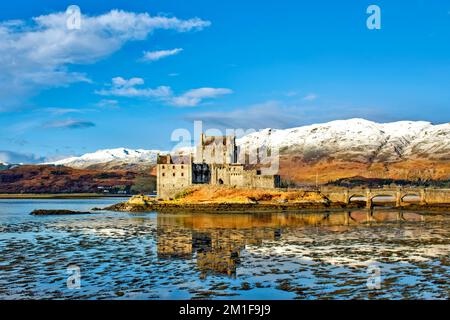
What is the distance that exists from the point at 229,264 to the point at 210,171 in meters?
73.7

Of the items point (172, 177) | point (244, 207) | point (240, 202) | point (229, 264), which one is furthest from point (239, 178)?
point (229, 264)

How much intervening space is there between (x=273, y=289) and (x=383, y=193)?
7990cm

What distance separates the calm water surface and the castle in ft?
158

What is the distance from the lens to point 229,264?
1110 inches

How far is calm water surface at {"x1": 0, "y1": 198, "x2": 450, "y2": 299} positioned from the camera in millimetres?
21156

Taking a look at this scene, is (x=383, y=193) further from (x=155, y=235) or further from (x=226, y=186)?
(x=155, y=235)

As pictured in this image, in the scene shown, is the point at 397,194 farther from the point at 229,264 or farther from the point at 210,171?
the point at 229,264

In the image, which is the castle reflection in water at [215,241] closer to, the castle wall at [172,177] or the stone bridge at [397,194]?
the stone bridge at [397,194]

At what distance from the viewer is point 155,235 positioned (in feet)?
147

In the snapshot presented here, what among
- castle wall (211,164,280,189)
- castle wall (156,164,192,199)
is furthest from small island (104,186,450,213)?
castle wall (211,164,280,189)

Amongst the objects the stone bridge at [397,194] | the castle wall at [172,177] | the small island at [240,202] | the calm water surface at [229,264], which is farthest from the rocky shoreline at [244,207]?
the calm water surface at [229,264]

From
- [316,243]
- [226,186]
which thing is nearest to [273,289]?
[316,243]

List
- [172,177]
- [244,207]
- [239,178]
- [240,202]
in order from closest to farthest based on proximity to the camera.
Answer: [244,207] < [240,202] < [172,177] < [239,178]
